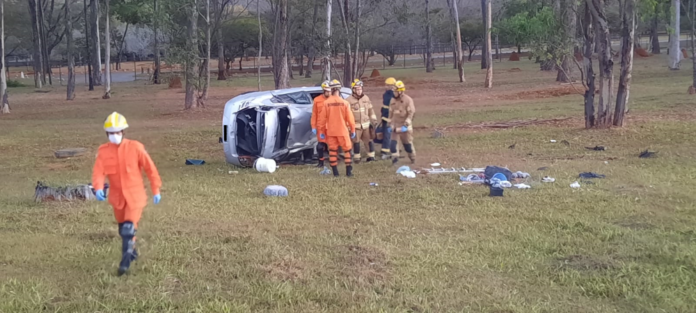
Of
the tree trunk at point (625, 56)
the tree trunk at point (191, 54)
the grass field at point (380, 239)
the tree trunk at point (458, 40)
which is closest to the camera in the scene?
the grass field at point (380, 239)

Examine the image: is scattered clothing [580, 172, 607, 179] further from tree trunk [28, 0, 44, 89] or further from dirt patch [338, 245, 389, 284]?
tree trunk [28, 0, 44, 89]

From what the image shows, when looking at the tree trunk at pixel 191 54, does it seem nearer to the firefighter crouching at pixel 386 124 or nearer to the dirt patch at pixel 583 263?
the firefighter crouching at pixel 386 124

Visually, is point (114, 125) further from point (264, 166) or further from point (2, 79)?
point (2, 79)

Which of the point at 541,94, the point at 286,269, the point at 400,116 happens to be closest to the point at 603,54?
the point at 400,116

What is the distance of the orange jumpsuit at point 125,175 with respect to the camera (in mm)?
6695

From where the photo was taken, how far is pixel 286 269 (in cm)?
675

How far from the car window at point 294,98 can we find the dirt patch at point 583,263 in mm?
7801

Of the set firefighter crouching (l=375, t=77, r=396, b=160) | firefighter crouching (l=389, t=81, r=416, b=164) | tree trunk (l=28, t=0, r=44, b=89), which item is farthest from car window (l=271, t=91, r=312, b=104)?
tree trunk (l=28, t=0, r=44, b=89)

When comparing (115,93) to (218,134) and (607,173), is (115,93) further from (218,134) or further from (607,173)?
(607,173)

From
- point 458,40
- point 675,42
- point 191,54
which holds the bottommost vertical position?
point 191,54

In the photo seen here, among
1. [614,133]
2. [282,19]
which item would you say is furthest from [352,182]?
[282,19]

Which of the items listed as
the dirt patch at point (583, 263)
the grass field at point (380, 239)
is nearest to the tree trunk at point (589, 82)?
the grass field at point (380, 239)

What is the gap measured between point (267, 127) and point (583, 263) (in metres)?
7.75

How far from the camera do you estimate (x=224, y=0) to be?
32844 millimetres
